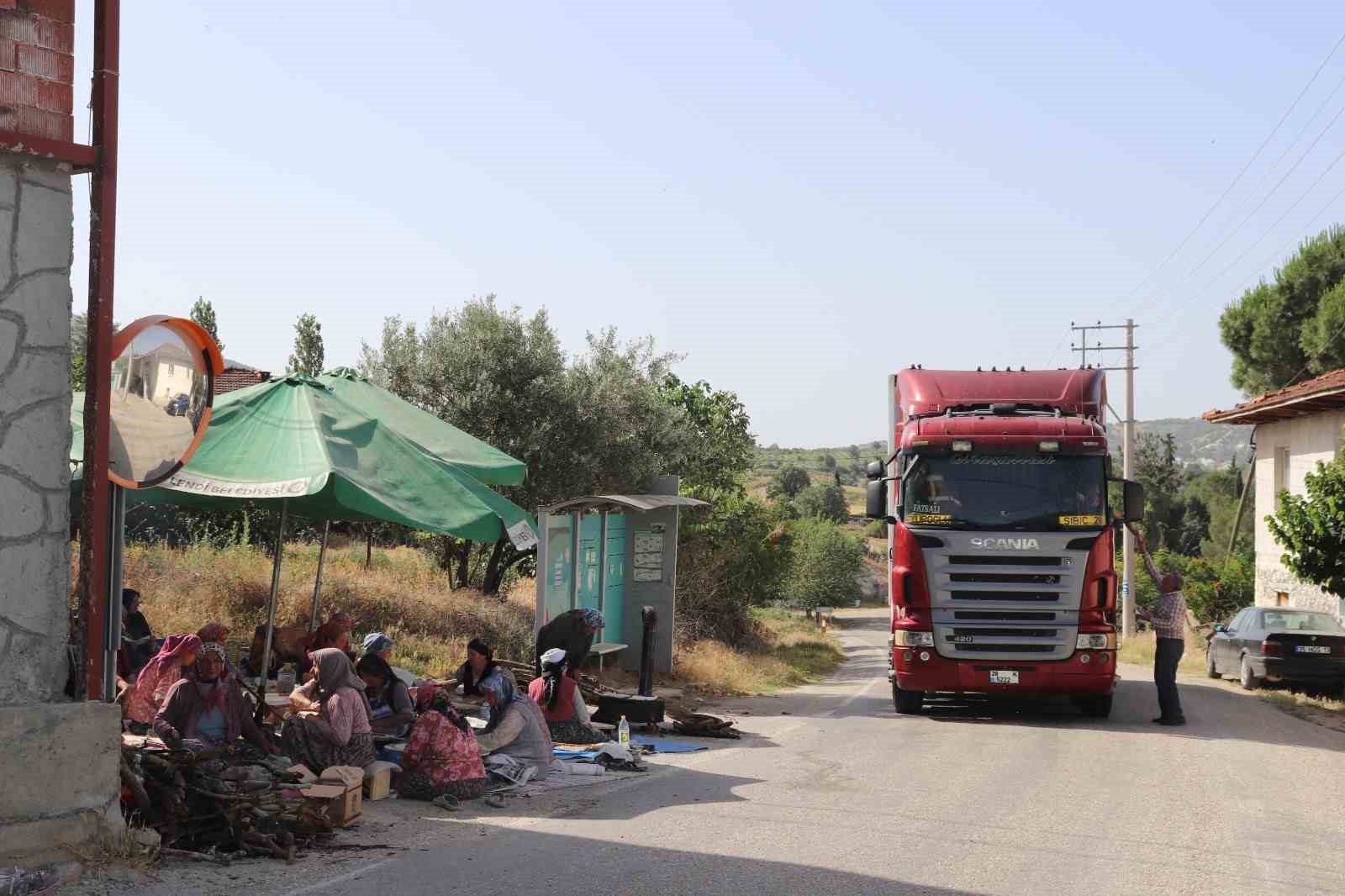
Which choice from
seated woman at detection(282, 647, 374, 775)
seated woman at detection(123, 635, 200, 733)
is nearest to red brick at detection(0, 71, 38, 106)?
seated woman at detection(123, 635, 200, 733)

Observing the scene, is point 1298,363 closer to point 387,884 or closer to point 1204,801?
point 1204,801

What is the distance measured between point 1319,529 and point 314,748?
45.4ft

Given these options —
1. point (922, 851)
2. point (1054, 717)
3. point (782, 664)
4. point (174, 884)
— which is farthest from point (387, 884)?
point (782, 664)

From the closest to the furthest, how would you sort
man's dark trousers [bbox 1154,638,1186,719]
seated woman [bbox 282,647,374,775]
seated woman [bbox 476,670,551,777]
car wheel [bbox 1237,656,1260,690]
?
seated woman [bbox 282,647,374,775] < seated woman [bbox 476,670,551,777] < man's dark trousers [bbox 1154,638,1186,719] < car wheel [bbox 1237,656,1260,690]

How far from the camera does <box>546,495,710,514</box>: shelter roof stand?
17156 millimetres

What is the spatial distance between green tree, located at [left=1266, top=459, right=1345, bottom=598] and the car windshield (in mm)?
3617

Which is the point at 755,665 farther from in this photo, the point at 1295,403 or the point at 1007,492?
the point at 1295,403

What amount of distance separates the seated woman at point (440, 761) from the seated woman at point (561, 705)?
2.44 m

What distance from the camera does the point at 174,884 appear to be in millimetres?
6871

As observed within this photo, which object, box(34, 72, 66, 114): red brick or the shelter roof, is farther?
the shelter roof

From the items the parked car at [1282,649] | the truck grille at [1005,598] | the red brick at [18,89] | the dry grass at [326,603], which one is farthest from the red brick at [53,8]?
the parked car at [1282,649]

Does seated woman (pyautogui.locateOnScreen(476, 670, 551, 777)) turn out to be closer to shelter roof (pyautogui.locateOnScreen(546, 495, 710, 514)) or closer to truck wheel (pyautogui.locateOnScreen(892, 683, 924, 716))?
shelter roof (pyautogui.locateOnScreen(546, 495, 710, 514))

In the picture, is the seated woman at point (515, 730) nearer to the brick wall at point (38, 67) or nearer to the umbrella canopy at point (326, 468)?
the umbrella canopy at point (326, 468)

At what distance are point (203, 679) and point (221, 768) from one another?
3.92 ft
